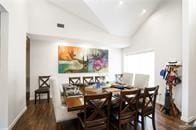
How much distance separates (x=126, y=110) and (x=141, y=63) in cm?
388

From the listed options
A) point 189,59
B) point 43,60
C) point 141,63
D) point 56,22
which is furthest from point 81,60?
point 189,59

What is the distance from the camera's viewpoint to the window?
16.6 ft

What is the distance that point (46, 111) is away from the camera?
3.72 meters

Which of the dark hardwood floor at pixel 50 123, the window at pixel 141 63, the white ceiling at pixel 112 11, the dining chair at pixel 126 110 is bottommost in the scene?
the dark hardwood floor at pixel 50 123

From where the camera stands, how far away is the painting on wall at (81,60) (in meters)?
5.30

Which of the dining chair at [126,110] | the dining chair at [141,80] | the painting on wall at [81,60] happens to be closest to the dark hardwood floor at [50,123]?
the dining chair at [126,110]

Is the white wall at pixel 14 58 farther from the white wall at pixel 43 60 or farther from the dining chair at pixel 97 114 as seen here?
the dining chair at pixel 97 114

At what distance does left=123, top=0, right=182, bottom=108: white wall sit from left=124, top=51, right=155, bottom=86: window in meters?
0.34

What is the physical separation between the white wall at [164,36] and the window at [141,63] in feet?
1.11

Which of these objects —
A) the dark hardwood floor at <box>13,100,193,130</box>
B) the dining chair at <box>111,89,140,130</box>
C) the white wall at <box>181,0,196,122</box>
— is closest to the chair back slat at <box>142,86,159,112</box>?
the dining chair at <box>111,89,140,130</box>

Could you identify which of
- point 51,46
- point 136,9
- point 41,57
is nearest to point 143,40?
point 136,9

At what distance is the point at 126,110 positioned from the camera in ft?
7.35

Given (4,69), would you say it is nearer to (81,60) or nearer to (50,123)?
(50,123)

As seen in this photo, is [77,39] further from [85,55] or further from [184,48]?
[184,48]
